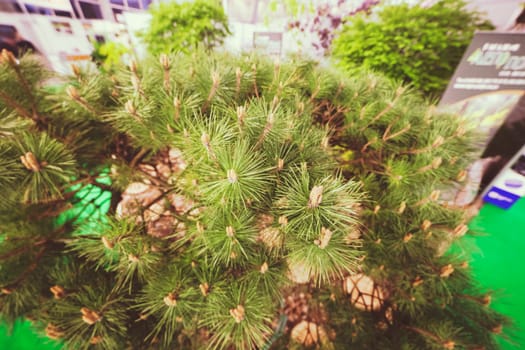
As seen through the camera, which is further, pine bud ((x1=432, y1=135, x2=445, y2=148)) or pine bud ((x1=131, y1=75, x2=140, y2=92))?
Result: pine bud ((x1=432, y1=135, x2=445, y2=148))

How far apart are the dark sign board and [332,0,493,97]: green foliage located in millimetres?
110

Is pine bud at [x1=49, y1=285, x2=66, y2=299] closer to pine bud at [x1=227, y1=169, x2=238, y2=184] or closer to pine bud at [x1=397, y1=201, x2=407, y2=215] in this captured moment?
pine bud at [x1=227, y1=169, x2=238, y2=184]

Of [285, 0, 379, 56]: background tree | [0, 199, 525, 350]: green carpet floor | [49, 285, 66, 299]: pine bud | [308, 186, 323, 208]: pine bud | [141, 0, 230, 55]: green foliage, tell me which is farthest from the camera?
[285, 0, 379, 56]: background tree

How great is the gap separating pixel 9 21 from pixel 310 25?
2.01 meters

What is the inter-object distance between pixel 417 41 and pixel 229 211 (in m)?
1.60

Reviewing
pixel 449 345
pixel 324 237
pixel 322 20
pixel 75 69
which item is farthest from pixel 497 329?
pixel 322 20

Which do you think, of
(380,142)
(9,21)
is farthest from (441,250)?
(9,21)

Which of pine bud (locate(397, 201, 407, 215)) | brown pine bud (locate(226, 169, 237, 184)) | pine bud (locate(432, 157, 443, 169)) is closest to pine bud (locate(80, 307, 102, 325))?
brown pine bud (locate(226, 169, 237, 184))

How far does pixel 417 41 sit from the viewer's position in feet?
4.31

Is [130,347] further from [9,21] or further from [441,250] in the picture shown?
[9,21]

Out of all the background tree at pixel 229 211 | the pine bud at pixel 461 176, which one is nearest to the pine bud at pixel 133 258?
the background tree at pixel 229 211

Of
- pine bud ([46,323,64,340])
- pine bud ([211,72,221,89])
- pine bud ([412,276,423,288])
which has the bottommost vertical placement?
pine bud ([412,276,423,288])

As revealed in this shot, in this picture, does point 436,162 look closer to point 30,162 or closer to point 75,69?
point 30,162

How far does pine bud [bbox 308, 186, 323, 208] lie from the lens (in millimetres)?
312
